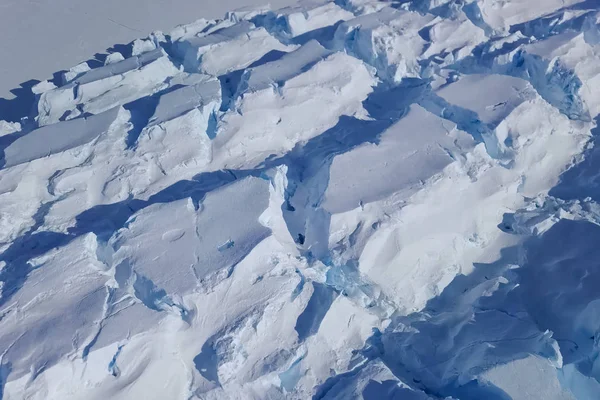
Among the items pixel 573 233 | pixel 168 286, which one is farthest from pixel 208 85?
pixel 573 233

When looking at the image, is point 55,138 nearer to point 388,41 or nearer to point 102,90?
point 102,90

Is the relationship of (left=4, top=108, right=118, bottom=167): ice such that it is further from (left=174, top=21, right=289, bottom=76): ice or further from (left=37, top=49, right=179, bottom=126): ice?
(left=174, top=21, right=289, bottom=76): ice

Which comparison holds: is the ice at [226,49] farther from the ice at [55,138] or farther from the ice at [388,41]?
the ice at [55,138]

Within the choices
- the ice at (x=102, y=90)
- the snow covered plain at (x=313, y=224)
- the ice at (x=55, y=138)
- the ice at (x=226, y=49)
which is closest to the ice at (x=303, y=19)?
the ice at (x=226, y=49)

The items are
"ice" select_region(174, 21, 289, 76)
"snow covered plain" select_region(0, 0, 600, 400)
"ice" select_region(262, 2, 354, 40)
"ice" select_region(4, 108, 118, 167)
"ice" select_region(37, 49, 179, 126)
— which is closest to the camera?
"snow covered plain" select_region(0, 0, 600, 400)

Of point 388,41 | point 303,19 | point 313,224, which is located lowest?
point 313,224

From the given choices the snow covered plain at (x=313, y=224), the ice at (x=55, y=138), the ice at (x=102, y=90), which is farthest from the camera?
the ice at (x=102, y=90)

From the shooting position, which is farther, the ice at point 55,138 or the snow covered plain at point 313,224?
the ice at point 55,138

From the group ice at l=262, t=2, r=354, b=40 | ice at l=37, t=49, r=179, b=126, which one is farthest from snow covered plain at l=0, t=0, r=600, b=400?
ice at l=262, t=2, r=354, b=40

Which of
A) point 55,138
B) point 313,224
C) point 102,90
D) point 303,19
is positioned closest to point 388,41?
point 303,19
